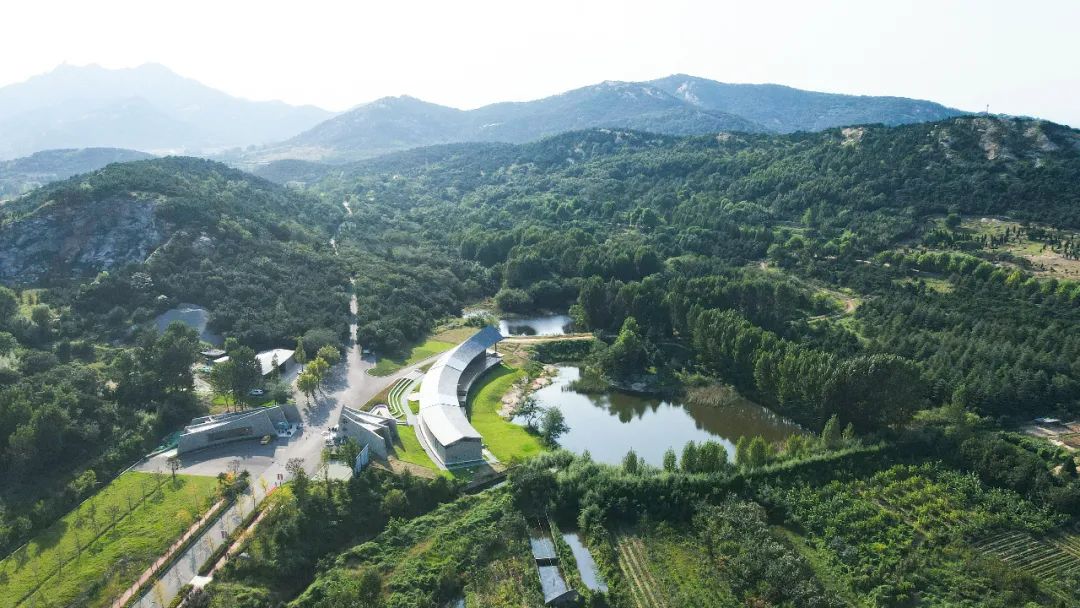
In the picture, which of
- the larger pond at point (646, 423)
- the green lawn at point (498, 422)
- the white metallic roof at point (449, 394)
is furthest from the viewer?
the larger pond at point (646, 423)

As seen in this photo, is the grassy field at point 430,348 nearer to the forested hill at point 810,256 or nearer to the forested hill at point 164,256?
the forested hill at point 810,256

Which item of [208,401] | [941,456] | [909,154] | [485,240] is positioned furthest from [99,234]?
[909,154]

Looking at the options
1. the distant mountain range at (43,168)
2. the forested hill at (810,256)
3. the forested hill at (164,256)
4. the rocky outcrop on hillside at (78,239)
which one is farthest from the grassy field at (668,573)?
the distant mountain range at (43,168)

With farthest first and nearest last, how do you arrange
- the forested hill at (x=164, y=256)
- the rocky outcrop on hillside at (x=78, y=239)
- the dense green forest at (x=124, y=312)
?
1. the rocky outcrop on hillside at (x=78, y=239)
2. the forested hill at (x=164, y=256)
3. the dense green forest at (x=124, y=312)

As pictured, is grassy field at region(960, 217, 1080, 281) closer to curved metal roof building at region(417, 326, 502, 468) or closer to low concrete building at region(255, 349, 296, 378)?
curved metal roof building at region(417, 326, 502, 468)

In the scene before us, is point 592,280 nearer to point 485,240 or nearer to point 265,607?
point 485,240

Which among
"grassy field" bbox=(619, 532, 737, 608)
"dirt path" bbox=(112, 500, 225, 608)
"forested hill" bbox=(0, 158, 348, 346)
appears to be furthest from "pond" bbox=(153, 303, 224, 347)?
"grassy field" bbox=(619, 532, 737, 608)
